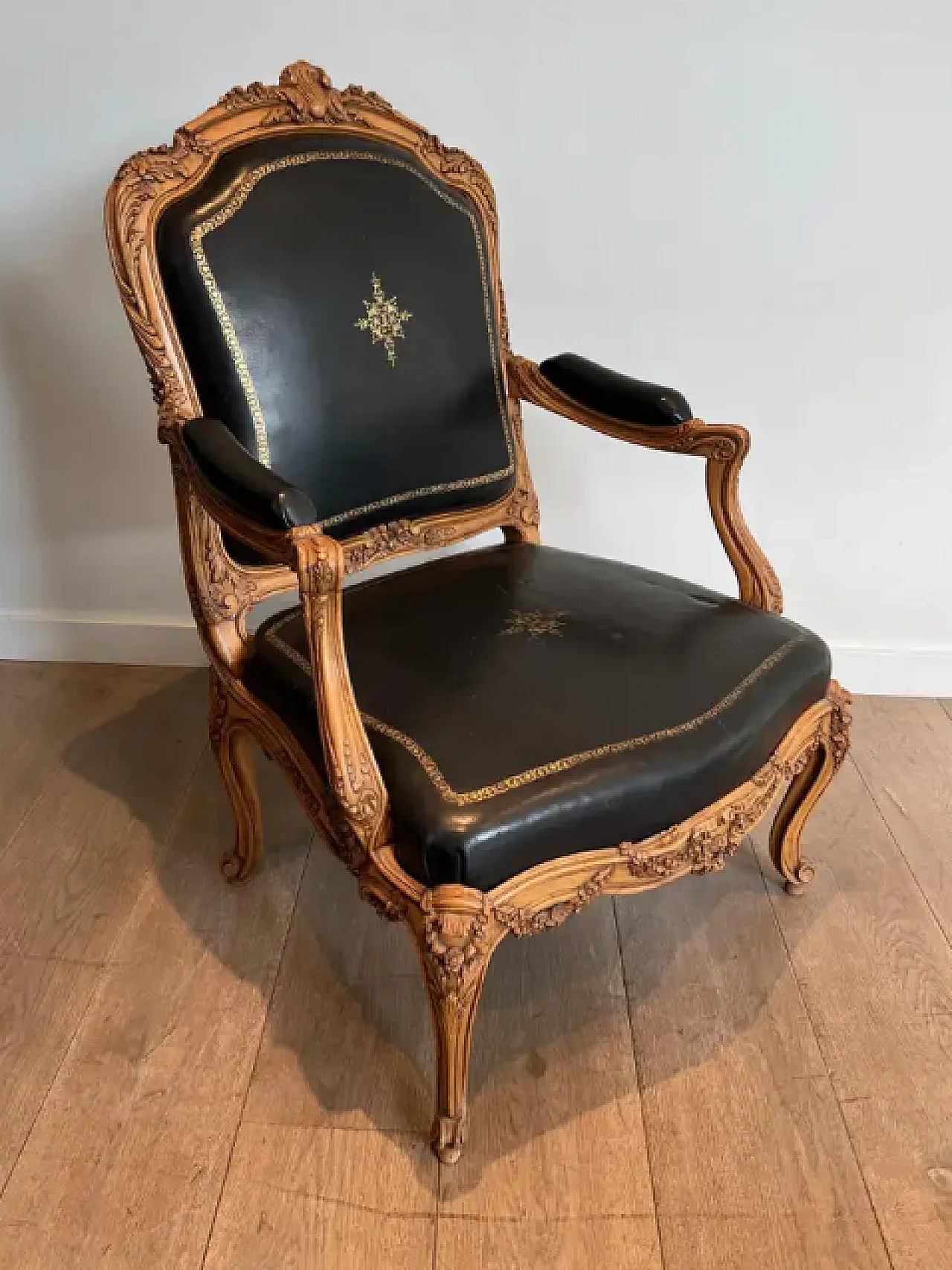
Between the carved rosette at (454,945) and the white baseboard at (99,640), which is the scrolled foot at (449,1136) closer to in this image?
the carved rosette at (454,945)

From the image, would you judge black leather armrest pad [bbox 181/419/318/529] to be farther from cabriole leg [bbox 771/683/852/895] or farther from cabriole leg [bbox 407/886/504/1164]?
cabriole leg [bbox 771/683/852/895]

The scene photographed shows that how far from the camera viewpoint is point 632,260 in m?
1.72

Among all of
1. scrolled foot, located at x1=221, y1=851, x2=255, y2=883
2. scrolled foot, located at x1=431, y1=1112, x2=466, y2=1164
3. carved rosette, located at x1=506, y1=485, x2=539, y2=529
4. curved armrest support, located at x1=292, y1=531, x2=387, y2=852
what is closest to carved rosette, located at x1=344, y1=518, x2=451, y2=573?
carved rosette, located at x1=506, y1=485, x2=539, y2=529

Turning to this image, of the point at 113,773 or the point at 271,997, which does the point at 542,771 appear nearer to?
the point at 271,997

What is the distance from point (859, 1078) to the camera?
4.03ft

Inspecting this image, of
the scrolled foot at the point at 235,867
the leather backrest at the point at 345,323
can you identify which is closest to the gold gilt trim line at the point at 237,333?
the leather backrest at the point at 345,323

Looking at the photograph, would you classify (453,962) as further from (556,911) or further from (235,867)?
(235,867)

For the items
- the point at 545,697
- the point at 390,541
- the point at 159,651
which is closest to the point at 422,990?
the point at 545,697

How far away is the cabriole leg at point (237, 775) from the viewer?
4.42ft

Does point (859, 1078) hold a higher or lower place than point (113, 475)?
lower

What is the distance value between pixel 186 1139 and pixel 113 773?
752 millimetres

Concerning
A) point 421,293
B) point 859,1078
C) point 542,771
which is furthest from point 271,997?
point 421,293

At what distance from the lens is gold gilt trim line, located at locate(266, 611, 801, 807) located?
0.99 meters

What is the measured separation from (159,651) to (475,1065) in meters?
1.14
